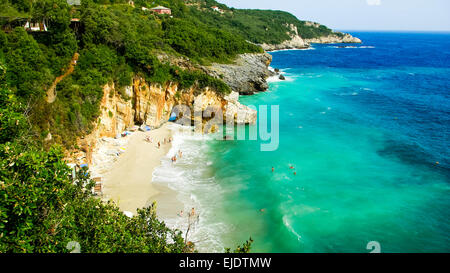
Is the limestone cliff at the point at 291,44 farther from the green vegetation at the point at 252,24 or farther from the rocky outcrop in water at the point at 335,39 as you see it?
the rocky outcrop in water at the point at 335,39

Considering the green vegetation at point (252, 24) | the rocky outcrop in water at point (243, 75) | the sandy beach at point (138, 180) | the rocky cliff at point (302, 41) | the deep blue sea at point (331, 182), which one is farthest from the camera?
the rocky cliff at point (302, 41)

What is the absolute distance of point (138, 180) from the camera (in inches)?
943

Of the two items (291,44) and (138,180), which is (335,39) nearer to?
(291,44)

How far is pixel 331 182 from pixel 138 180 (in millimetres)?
16103

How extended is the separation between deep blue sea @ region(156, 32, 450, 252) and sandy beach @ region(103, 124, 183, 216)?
1.32m

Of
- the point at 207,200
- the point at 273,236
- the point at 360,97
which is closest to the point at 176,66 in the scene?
the point at 207,200

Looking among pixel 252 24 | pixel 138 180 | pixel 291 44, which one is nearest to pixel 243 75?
pixel 138 180

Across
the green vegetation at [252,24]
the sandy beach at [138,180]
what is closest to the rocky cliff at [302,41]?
the green vegetation at [252,24]

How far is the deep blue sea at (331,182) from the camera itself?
19.2m

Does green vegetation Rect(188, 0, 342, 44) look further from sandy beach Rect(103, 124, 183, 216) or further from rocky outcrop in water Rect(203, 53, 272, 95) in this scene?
sandy beach Rect(103, 124, 183, 216)

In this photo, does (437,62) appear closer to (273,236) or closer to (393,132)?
(393,132)

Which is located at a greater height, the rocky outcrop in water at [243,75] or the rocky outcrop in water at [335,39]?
the rocky outcrop in water at [335,39]

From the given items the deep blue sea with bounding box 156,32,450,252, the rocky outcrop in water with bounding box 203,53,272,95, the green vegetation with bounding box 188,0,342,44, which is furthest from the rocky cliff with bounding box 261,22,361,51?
the deep blue sea with bounding box 156,32,450,252

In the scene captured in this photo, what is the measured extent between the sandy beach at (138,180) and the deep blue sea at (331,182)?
132cm
